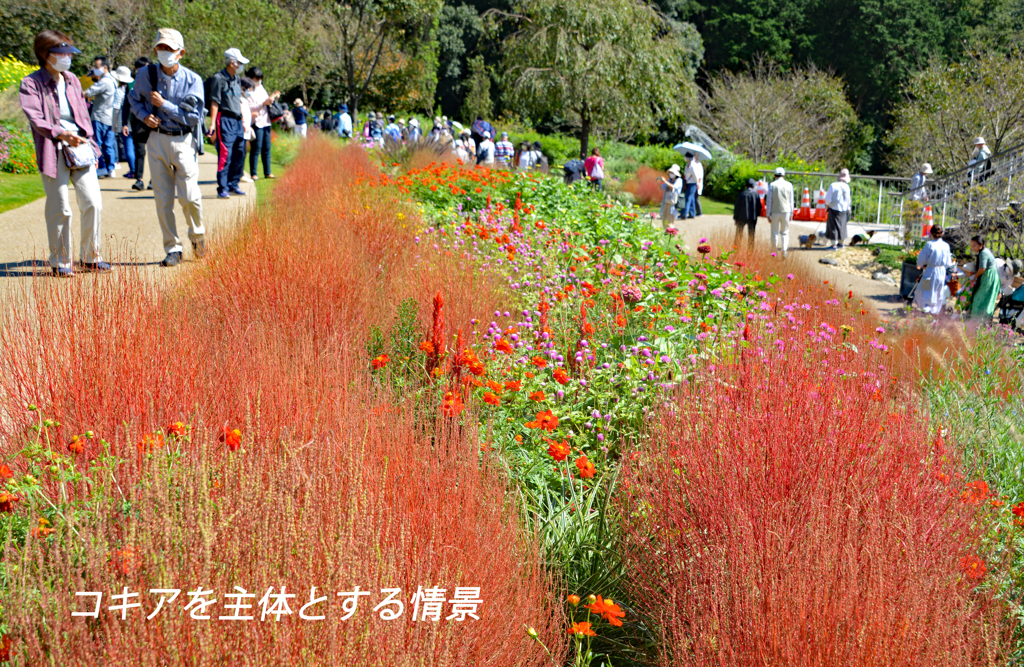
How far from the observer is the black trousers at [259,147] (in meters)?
12.6

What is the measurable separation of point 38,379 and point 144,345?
1.29 ft

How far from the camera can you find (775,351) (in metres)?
3.56

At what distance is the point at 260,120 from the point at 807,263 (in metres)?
8.33

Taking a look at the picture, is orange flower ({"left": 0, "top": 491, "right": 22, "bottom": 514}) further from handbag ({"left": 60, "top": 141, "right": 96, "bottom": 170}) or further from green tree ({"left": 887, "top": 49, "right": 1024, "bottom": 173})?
green tree ({"left": 887, "top": 49, "right": 1024, "bottom": 173})

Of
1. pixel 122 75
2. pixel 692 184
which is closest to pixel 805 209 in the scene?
pixel 692 184

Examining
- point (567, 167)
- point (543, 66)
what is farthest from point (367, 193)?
point (543, 66)

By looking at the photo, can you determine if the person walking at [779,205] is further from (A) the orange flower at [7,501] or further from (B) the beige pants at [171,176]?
(A) the orange flower at [7,501]

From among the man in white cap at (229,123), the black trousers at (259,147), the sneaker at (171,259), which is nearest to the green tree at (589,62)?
the black trousers at (259,147)

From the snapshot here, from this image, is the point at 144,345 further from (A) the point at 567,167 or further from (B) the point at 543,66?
(B) the point at 543,66

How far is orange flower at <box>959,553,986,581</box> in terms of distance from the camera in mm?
2371

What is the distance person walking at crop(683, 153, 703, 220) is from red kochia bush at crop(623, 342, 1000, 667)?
617 inches

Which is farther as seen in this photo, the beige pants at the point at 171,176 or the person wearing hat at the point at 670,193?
the person wearing hat at the point at 670,193

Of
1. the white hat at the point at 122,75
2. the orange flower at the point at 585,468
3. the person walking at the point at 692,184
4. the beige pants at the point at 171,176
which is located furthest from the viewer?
the person walking at the point at 692,184

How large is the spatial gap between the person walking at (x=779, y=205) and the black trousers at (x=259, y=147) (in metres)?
8.83
